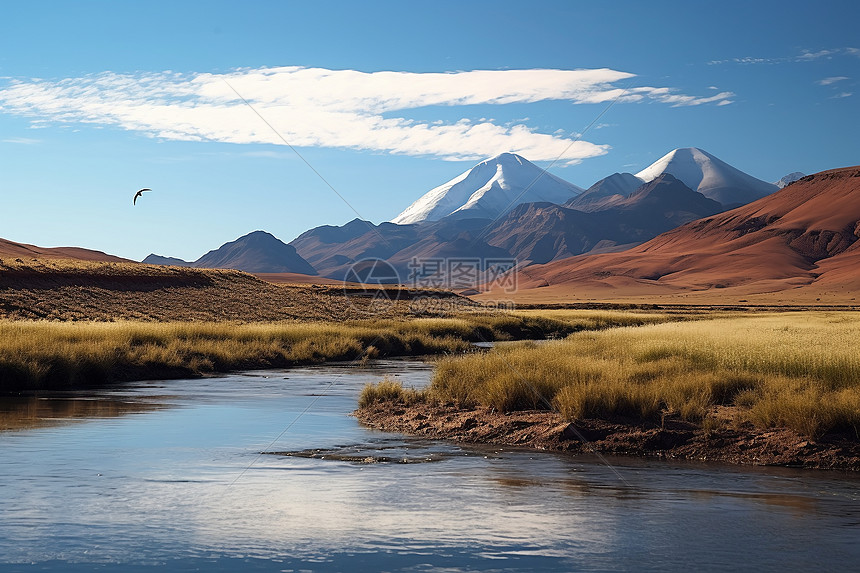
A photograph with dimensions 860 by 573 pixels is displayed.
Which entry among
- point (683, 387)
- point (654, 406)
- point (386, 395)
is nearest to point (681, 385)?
point (683, 387)

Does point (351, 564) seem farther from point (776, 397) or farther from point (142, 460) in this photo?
point (776, 397)

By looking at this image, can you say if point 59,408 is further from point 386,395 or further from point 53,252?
point 53,252

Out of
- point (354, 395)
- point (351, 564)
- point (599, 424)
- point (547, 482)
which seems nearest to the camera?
point (351, 564)

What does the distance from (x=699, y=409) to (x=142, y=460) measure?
35.1ft

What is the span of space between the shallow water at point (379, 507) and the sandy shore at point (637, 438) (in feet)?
2.35

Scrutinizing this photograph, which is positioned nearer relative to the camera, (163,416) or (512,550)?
(512,550)

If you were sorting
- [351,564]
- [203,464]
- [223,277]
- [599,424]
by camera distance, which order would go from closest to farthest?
1. [351,564]
2. [203,464]
3. [599,424]
4. [223,277]

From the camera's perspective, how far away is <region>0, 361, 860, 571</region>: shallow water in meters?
9.28

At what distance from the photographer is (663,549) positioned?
9.61 metres

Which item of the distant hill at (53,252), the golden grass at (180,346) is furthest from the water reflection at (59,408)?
the distant hill at (53,252)

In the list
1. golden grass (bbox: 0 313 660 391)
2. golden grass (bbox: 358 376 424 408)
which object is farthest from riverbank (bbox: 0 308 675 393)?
golden grass (bbox: 358 376 424 408)

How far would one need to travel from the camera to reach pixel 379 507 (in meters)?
11.6

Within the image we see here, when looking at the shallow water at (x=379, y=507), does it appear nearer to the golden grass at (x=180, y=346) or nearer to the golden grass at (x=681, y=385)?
the golden grass at (x=681, y=385)

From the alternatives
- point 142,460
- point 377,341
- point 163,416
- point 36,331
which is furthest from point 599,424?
point 377,341
